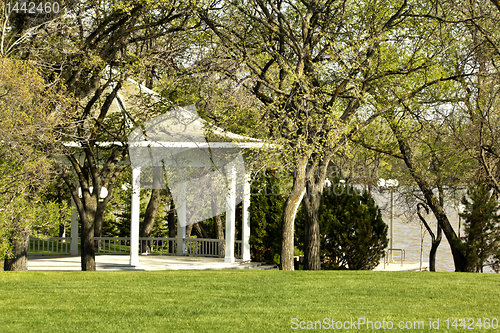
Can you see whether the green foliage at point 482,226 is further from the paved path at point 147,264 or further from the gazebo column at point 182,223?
the gazebo column at point 182,223

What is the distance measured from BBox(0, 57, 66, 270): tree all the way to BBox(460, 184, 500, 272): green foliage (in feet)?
34.9

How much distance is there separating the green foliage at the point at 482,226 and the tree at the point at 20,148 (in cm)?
1063

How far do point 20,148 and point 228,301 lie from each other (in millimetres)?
5183

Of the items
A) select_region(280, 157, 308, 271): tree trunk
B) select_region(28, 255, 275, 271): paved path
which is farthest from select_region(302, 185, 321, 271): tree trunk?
select_region(28, 255, 275, 271): paved path

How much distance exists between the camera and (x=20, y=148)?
31.4ft

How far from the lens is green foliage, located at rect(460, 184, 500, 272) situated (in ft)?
45.5

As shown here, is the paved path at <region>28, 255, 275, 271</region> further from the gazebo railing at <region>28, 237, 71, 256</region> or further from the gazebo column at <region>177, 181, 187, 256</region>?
the gazebo column at <region>177, 181, 187, 256</region>

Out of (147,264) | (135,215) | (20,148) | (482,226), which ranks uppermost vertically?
(20,148)

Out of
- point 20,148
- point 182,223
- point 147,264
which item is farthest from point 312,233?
point 182,223

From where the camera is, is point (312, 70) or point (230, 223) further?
point (230, 223)

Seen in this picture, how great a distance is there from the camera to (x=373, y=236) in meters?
15.0

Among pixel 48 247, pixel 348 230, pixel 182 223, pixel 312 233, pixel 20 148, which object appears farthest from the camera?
pixel 182 223

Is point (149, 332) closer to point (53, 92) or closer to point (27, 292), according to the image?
point (27, 292)

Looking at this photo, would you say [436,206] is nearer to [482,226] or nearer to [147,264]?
[482,226]
